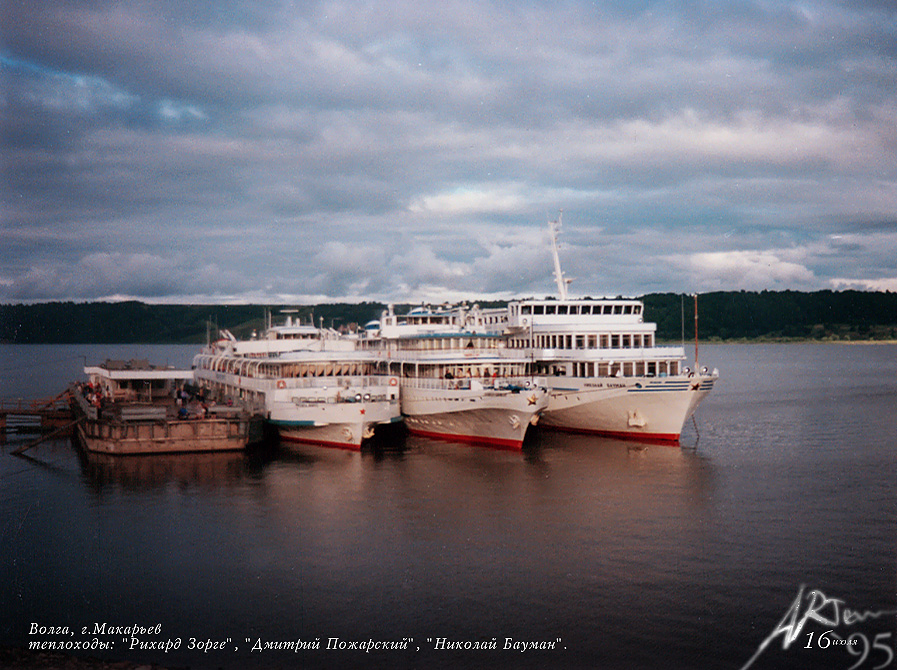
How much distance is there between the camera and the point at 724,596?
2441cm

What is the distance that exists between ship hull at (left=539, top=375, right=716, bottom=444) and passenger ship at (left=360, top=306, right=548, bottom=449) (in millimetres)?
2560

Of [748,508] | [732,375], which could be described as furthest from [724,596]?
[732,375]

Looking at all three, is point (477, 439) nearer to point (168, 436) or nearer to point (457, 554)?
point (168, 436)

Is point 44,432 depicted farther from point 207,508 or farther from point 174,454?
point 207,508

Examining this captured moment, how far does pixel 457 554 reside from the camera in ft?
93.6

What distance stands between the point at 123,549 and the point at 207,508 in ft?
20.0

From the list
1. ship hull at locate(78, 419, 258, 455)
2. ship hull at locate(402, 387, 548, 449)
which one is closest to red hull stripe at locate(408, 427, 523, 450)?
ship hull at locate(402, 387, 548, 449)

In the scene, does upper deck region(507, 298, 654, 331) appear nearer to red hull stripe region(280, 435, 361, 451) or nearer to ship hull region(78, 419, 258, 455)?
red hull stripe region(280, 435, 361, 451)

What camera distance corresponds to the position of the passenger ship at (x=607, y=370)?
5125 cm

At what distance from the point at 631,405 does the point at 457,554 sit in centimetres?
2699

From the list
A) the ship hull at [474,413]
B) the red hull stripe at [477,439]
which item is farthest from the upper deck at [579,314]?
the red hull stripe at [477,439]
